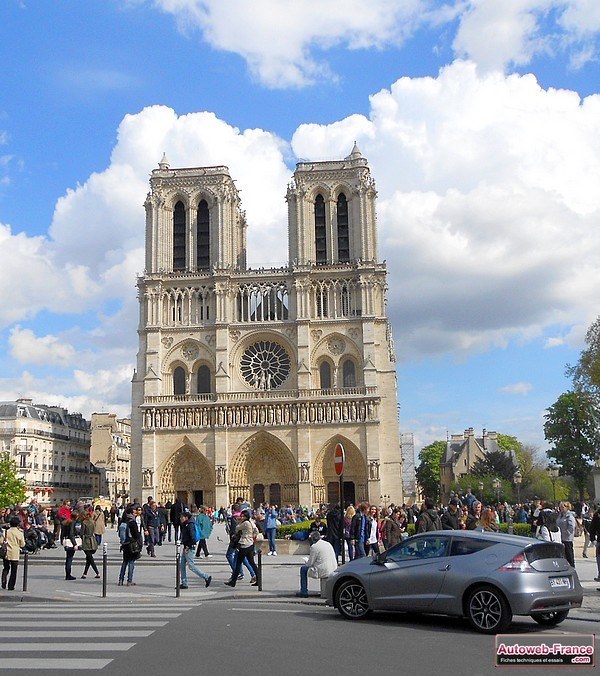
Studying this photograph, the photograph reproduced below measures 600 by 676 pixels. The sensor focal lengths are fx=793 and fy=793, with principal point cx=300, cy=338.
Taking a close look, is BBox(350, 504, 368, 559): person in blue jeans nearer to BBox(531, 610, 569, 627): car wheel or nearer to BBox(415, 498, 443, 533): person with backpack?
BBox(415, 498, 443, 533): person with backpack

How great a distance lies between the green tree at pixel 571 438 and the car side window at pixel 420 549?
4732 centimetres

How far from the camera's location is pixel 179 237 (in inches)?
2212

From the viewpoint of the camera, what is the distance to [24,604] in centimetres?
1352

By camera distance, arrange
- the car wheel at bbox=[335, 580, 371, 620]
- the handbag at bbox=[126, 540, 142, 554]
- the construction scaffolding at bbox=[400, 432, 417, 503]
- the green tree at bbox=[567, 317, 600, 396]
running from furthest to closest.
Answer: the construction scaffolding at bbox=[400, 432, 417, 503]
the green tree at bbox=[567, 317, 600, 396]
the handbag at bbox=[126, 540, 142, 554]
the car wheel at bbox=[335, 580, 371, 620]

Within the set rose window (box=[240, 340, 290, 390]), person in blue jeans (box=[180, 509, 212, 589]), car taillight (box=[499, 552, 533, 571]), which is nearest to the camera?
car taillight (box=[499, 552, 533, 571])

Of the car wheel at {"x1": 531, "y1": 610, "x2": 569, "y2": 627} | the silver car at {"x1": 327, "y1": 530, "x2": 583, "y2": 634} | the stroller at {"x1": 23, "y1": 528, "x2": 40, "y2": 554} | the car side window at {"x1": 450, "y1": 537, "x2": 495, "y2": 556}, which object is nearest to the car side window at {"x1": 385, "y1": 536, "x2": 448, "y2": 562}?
the silver car at {"x1": 327, "y1": 530, "x2": 583, "y2": 634}

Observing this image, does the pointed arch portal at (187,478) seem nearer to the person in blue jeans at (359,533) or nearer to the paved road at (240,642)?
the person in blue jeans at (359,533)

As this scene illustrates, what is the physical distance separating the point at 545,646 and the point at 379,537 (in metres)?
10.8

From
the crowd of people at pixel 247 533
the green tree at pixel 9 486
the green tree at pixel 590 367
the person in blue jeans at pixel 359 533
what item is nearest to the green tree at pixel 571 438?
the green tree at pixel 590 367

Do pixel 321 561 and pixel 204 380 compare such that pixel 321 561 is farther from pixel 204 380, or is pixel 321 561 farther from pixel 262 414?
pixel 204 380

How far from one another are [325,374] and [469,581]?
43700 millimetres

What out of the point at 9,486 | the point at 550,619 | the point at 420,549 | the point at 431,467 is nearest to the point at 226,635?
the point at 420,549

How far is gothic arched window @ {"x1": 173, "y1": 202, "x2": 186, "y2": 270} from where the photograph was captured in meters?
55.8

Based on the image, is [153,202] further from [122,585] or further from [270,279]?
[122,585]
